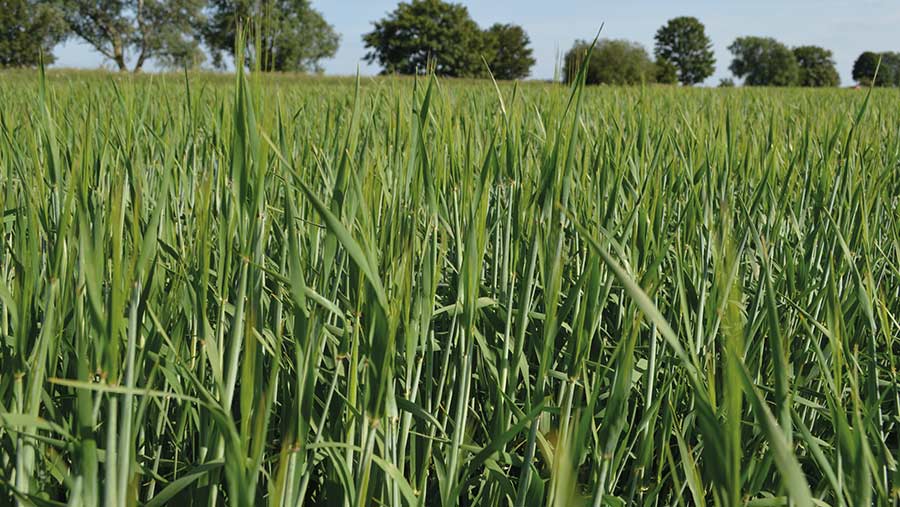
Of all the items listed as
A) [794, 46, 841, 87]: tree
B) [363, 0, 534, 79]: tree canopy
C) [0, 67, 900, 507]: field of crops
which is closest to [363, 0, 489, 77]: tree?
[363, 0, 534, 79]: tree canopy

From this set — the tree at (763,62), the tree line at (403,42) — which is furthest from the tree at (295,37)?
the tree at (763,62)

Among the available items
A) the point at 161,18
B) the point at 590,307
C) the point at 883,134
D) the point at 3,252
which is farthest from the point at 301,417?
the point at 161,18

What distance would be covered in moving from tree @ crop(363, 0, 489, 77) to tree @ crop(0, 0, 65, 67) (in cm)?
1430

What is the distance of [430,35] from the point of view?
3703 centimetres

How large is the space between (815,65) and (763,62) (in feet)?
15.0

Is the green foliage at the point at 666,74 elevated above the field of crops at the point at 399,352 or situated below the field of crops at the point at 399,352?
above

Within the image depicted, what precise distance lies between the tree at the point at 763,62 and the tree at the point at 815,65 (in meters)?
1.77

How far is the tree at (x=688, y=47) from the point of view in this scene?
47344 millimetres

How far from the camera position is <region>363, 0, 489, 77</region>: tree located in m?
36.7

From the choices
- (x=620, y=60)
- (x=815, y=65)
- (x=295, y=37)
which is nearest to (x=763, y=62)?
(x=815, y=65)

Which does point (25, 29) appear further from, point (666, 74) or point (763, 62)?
point (763, 62)

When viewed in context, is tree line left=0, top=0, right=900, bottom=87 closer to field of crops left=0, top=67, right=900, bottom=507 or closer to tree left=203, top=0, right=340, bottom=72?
tree left=203, top=0, right=340, bottom=72

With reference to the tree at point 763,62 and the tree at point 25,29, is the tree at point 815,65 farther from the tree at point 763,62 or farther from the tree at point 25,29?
the tree at point 25,29

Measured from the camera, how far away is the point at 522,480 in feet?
1.86
